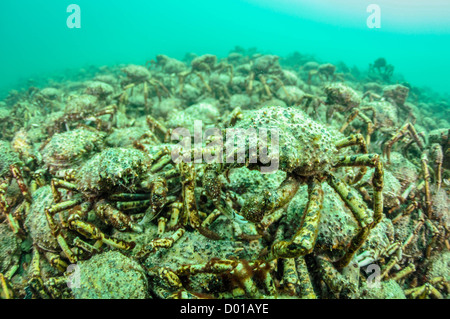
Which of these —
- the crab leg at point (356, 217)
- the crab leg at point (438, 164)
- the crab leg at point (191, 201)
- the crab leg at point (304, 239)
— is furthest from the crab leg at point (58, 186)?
the crab leg at point (438, 164)

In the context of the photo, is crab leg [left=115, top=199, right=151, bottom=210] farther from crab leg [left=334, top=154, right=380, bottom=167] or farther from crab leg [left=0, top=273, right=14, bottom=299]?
crab leg [left=334, top=154, right=380, bottom=167]

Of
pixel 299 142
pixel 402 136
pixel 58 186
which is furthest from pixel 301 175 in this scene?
pixel 402 136

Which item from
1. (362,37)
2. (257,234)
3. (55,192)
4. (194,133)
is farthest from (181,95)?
(362,37)

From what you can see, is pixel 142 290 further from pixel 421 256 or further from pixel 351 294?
pixel 421 256

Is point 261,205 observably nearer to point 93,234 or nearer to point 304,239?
point 304,239

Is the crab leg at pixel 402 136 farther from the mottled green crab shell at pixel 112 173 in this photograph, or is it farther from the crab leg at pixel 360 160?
the mottled green crab shell at pixel 112 173
